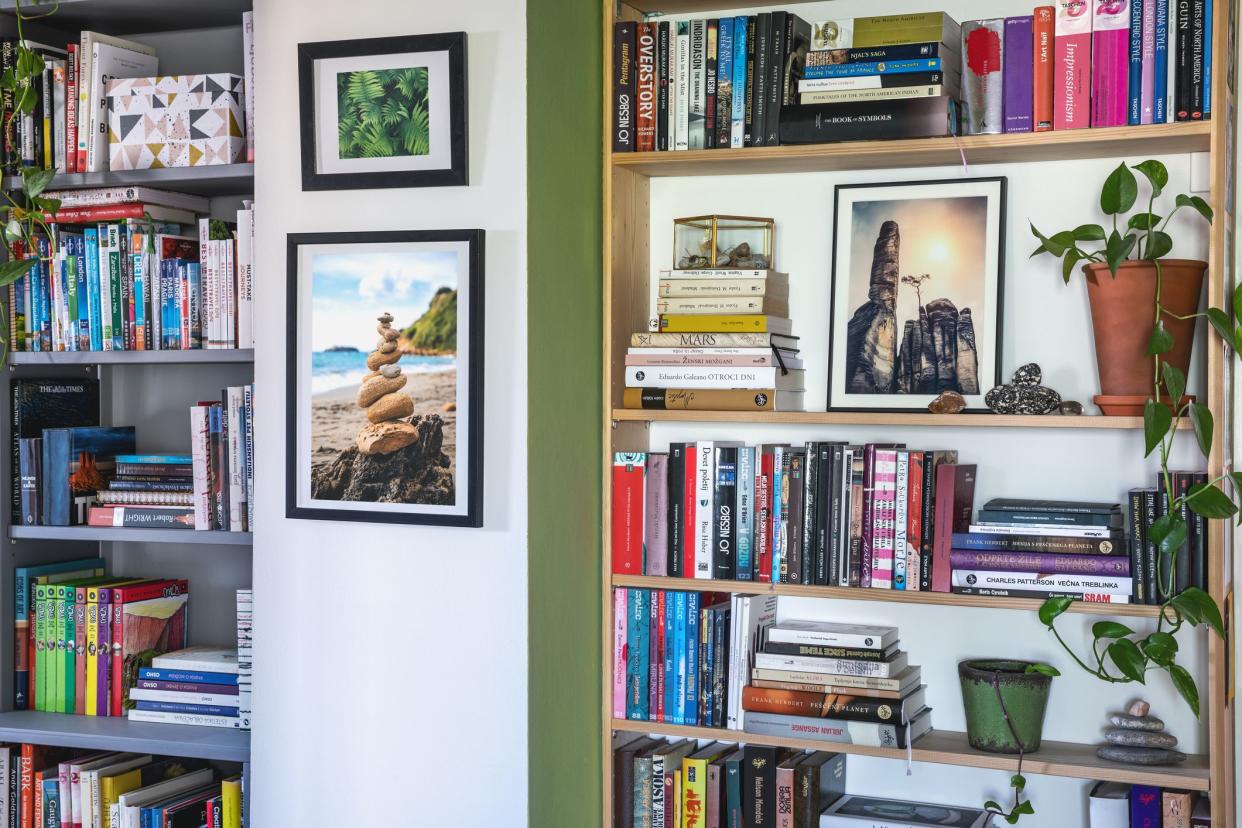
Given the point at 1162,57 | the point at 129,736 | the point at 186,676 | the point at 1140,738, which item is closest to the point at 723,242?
the point at 1162,57

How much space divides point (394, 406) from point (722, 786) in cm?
94

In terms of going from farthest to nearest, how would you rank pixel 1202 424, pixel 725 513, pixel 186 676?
pixel 186 676 → pixel 725 513 → pixel 1202 424

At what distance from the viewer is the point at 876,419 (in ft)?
7.40

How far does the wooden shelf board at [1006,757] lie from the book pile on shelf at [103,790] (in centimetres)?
92

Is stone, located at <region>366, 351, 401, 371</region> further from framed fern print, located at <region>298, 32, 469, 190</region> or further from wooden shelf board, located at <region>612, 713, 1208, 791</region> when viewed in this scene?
wooden shelf board, located at <region>612, 713, 1208, 791</region>

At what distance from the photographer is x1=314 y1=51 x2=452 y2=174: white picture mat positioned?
2252 millimetres

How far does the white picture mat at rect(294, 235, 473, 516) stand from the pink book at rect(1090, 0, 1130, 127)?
1.09 m

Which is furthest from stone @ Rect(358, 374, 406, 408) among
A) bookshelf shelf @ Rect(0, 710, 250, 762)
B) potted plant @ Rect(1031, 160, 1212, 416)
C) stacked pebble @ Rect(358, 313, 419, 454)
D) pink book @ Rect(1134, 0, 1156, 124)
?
pink book @ Rect(1134, 0, 1156, 124)

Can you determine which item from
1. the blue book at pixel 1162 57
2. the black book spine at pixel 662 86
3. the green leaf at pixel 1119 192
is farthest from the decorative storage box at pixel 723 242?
the blue book at pixel 1162 57

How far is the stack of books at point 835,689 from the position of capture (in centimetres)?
227

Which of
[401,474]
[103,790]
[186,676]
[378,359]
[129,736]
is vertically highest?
[378,359]

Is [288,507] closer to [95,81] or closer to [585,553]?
[585,553]

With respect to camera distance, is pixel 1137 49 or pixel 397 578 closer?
pixel 1137 49

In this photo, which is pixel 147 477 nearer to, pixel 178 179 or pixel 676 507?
pixel 178 179
